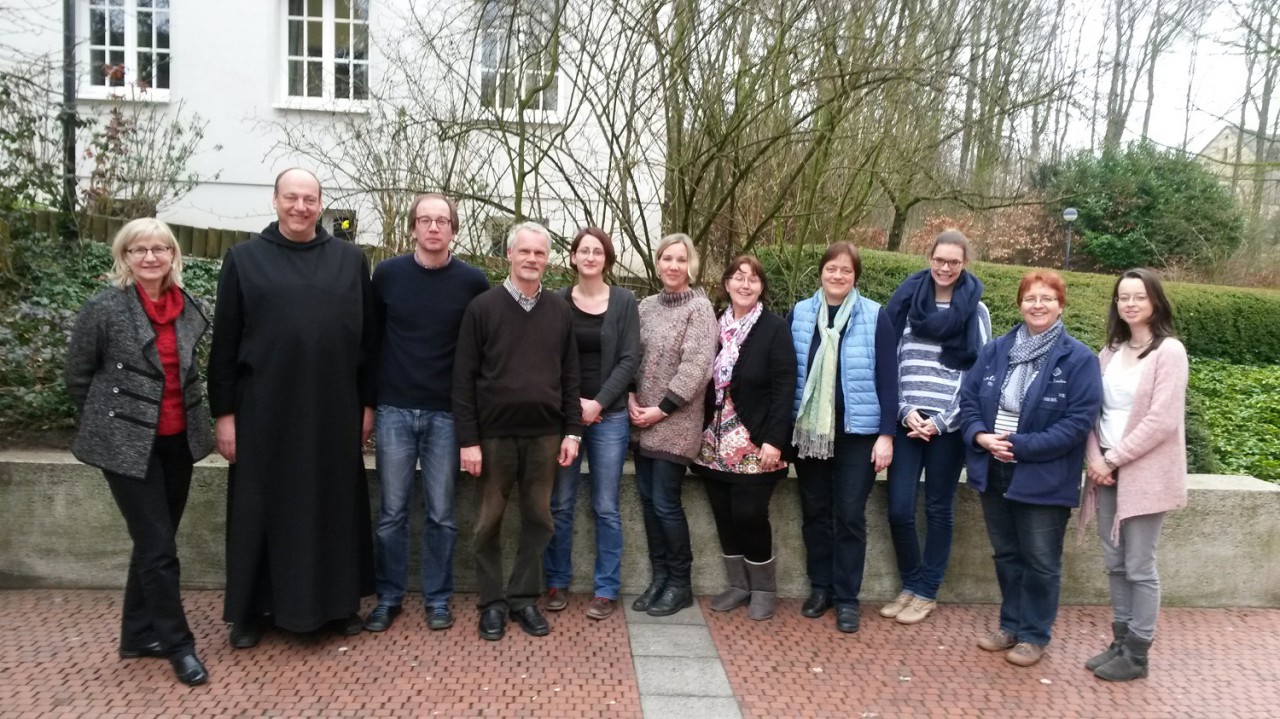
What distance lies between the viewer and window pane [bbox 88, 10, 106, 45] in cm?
1472

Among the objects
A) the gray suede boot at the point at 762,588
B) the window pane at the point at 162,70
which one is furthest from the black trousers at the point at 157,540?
the window pane at the point at 162,70

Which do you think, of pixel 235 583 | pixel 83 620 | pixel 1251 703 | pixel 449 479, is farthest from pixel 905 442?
pixel 83 620

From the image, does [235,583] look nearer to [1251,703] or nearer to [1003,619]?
[1003,619]

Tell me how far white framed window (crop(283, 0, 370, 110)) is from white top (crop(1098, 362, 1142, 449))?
12.0 meters

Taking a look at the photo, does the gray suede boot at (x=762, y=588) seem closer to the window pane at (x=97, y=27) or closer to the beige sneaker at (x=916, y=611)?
the beige sneaker at (x=916, y=611)

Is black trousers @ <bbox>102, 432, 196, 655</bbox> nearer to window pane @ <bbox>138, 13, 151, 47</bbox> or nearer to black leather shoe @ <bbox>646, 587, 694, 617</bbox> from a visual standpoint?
black leather shoe @ <bbox>646, 587, 694, 617</bbox>

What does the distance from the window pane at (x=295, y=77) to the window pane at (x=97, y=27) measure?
2866 mm

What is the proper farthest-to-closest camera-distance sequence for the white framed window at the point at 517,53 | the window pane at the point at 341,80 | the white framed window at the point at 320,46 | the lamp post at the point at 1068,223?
the lamp post at the point at 1068,223, the white framed window at the point at 320,46, the window pane at the point at 341,80, the white framed window at the point at 517,53

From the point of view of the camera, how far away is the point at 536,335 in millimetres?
4469

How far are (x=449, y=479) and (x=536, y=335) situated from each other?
0.83m

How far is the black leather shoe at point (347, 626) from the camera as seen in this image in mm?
4562

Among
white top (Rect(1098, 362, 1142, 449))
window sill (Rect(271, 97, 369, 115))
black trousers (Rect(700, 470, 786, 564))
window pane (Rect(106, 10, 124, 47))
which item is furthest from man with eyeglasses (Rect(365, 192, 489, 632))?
window pane (Rect(106, 10, 124, 47))

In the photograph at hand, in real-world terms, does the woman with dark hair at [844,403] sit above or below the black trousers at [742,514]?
above

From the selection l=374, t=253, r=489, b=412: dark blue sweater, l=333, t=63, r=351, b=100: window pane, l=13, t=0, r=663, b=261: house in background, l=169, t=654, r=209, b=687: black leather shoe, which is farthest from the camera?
l=333, t=63, r=351, b=100: window pane
